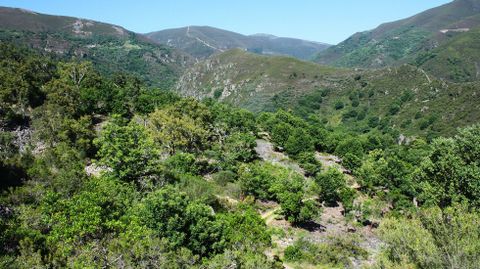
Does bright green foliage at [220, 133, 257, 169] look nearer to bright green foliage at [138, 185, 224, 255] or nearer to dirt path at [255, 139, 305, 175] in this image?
dirt path at [255, 139, 305, 175]

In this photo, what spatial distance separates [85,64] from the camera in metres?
87.3

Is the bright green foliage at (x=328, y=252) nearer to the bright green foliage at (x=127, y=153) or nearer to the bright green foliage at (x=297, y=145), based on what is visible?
the bright green foliage at (x=127, y=153)

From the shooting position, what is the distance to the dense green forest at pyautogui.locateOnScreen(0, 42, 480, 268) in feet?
80.4

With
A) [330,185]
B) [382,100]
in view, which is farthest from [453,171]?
[382,100]

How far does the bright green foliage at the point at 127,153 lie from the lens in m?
43.7

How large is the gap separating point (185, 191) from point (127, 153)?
844cm

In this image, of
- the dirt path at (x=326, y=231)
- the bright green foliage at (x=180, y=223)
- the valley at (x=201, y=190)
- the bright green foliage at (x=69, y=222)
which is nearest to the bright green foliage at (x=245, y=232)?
the valley at (x=201, y=190)

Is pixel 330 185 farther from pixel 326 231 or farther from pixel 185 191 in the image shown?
pixel 185 191

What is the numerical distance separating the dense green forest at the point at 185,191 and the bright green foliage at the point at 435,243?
9 cm

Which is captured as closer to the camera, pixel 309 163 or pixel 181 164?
pixel 181 164

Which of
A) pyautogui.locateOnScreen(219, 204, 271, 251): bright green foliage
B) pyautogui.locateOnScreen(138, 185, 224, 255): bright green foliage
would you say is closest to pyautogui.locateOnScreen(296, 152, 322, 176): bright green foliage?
pyautogui.locateOnScreen(219, 204, 271, 251): bright green foliage

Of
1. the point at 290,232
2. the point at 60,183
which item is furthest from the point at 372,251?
the point at 60,183

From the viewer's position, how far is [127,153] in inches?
1746

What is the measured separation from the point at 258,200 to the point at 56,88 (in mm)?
41067
